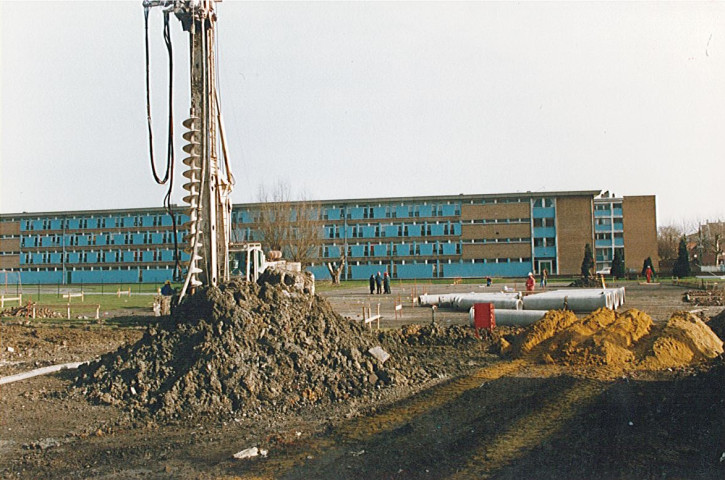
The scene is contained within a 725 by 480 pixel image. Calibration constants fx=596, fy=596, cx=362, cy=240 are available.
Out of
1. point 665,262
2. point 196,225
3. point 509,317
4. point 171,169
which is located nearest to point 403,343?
point 509,317

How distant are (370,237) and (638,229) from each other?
36.9 meters

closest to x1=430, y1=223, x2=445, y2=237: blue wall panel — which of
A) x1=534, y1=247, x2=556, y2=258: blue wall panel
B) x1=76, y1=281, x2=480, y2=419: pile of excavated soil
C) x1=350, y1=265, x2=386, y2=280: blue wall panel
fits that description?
x1=350, y1=265, x2=386, y2=280: blue wall panel

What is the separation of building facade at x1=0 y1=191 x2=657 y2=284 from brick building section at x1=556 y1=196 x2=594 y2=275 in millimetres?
397

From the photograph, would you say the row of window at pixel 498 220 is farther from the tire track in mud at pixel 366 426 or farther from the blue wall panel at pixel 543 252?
the tire track in mud at pixel 366 426

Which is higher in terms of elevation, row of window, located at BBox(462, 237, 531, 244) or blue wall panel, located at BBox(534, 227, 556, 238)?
blue wall panel, located at BBox(534, 227, 556, 238)

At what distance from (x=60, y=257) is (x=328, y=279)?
118ft

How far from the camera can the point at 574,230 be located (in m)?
73.8

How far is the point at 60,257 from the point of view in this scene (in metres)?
79.7

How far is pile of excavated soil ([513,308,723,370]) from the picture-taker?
45.3 ft

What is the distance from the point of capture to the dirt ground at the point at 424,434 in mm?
7090

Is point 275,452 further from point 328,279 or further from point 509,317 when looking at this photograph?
point 328,279

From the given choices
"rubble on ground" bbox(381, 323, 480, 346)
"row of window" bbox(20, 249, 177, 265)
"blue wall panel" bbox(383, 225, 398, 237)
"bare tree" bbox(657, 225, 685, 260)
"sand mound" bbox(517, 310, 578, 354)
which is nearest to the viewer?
"sand mound" bbox(517, 310, 578, 354)

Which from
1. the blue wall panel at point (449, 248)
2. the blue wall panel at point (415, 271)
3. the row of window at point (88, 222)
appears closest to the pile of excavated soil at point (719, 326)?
the blue wall panel at point (449, 248)

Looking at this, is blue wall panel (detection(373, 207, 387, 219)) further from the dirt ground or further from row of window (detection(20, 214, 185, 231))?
the dirt ground
